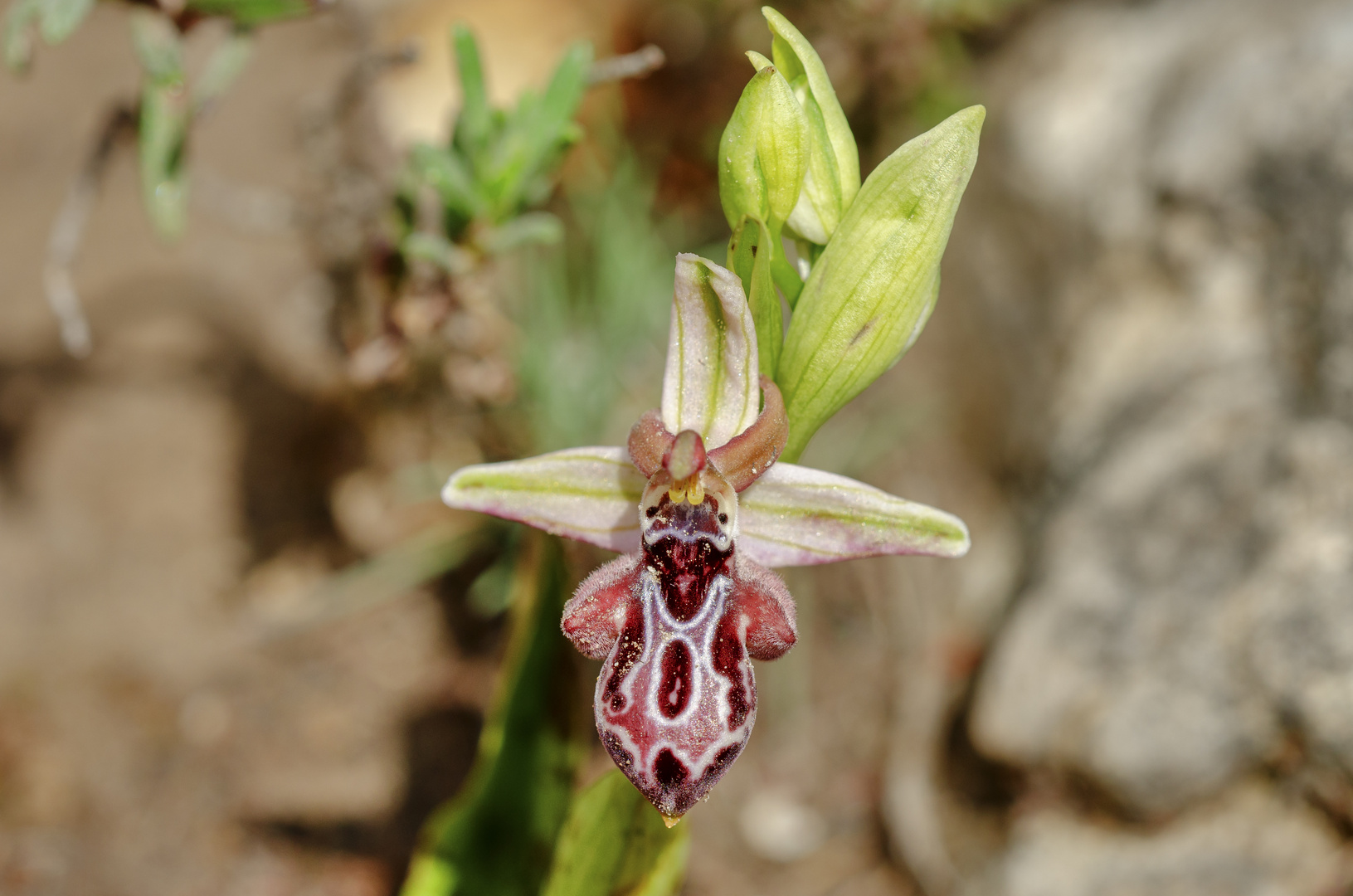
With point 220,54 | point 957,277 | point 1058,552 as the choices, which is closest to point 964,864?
point 1058,552

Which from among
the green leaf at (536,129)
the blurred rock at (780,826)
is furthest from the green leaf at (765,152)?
the blurred rock at (780,826)

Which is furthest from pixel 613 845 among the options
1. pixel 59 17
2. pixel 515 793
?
pixel 59 17

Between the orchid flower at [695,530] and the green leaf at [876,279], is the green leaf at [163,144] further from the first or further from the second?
the green leaf at [876,279]

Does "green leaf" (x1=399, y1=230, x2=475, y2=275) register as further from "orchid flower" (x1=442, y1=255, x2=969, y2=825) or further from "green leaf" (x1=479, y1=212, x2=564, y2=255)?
"orchid flower" (x1=442, y1=255, x2=969, y2=825)

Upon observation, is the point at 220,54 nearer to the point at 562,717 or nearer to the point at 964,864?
the point at 562,717

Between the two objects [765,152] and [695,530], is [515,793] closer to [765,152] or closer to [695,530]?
[695,530]

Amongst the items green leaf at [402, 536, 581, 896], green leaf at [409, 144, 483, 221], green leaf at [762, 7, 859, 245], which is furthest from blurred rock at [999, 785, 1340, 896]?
green leaf at [409, 144, 483, 221]
